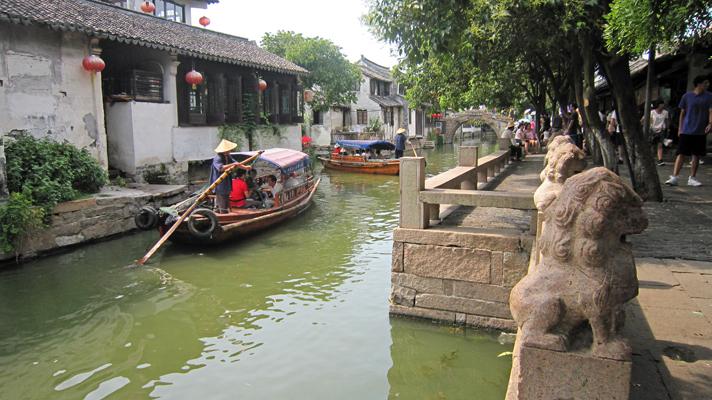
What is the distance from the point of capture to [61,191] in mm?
9359

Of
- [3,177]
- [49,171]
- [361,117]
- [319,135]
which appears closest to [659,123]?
[49,171]

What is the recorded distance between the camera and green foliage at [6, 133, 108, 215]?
8.91 meters

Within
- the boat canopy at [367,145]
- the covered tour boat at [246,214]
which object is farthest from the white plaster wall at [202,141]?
the boat canopy at [367,145]

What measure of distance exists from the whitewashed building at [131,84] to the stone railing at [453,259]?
7.94 metres

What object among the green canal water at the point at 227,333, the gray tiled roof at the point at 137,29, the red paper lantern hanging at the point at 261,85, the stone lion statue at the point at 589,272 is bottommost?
the green canal water at the point at 227,333

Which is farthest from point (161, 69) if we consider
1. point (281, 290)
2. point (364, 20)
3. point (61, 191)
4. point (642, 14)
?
point (642, 14)

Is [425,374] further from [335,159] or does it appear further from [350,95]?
[350,95]

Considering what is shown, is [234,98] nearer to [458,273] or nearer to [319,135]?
[319,135]

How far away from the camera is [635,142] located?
24.1 ft

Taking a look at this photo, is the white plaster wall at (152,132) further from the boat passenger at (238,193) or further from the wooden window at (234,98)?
the boat passenger at (238,193)

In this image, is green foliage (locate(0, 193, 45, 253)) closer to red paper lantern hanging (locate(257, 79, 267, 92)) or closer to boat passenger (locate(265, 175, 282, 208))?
boat passenger (locate(265, 175, 282, 208))

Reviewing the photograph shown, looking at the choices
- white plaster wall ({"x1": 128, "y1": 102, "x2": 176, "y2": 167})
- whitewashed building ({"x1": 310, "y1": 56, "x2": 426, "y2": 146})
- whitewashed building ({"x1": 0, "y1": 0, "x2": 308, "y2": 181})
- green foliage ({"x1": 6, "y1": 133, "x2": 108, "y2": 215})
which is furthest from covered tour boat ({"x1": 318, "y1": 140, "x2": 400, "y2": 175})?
green foliage ({"x1": 6, "y1": 133, "x2": 108, "y2": 215})

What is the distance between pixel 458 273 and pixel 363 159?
16780 mm

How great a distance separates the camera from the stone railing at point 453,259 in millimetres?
5176
